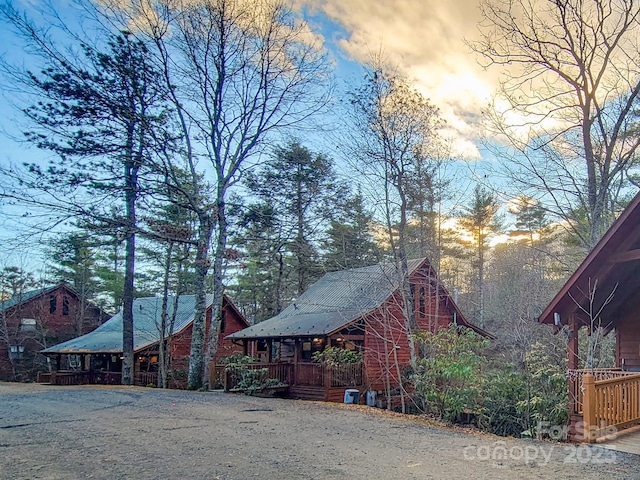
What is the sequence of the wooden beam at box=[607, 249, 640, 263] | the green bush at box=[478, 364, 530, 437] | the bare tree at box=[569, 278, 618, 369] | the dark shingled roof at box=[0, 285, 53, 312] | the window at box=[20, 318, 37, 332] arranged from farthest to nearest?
the window at box=[20, 318, 37, 332]
the dark shingled roof at box=[0, 285, 53, 312]
the green bush at box=[478, 364, 530, 437]
the bare tree at box=[569, 278, 618, 369]
the wooden beam at box=[607, 249, 640, 263]

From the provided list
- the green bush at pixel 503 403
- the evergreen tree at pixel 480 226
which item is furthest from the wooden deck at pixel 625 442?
the evergreen tree at pixel 480 226

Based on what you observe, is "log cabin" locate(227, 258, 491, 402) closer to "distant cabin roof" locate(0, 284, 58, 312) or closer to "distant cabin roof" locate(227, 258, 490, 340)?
"distant cabin roof" locate(227, 258, 490, 340)

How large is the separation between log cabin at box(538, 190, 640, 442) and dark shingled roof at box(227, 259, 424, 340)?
17.9ft

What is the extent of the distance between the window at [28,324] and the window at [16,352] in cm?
114

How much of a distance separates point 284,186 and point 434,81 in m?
14.6

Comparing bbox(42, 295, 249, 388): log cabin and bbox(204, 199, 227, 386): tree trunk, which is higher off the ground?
bbox(204, 199, 227, 386): tree trunk

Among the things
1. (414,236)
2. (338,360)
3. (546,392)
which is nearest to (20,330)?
(338,360)

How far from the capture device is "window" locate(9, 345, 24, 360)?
31.2 m

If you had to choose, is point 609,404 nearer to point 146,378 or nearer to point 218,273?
point 218,273

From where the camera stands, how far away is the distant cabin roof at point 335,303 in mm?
15441

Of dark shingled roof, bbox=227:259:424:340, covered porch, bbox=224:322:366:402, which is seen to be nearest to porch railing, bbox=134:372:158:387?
dark shingled roof, bbox=227:259:424:340

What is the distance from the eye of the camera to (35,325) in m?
32.2

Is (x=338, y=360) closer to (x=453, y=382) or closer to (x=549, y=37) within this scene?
(x=453, y=382)

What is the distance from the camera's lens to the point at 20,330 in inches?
1242
